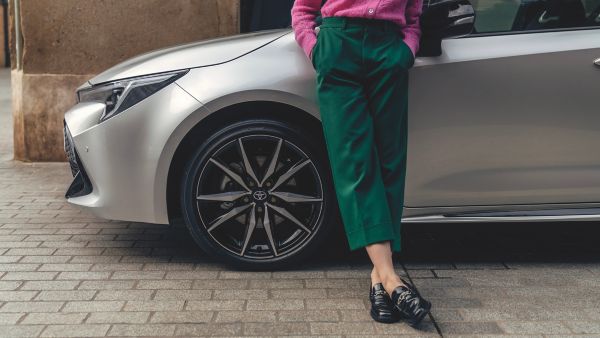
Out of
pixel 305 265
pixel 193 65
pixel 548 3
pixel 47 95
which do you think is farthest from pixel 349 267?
pixel 47 95

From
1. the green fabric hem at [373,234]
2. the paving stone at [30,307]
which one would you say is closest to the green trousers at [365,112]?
the green fabric hem at [373,234]

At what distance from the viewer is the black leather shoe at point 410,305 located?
11.3ft

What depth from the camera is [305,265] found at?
4387 mm

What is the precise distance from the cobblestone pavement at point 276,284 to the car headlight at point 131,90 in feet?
2.64

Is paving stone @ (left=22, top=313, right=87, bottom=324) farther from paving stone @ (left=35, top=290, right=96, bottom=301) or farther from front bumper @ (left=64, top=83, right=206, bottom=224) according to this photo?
front bumper @ (left=64, top=83, right=206, bottom=224)

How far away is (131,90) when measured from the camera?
13.7 ft

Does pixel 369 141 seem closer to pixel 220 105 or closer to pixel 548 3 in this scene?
pixel 220 105

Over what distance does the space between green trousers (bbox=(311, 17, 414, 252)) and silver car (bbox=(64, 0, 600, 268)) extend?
0.36 m

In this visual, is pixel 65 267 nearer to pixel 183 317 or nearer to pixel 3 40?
pixel 183 317

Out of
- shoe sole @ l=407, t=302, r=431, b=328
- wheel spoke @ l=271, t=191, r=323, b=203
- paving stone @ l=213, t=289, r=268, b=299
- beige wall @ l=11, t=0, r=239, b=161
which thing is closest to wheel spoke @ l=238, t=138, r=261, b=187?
wheel spoke @ l=271, t=191, r=323, b=203

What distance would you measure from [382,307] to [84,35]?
4.51 m

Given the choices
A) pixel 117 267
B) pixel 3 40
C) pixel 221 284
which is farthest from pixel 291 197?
pixel 3 40

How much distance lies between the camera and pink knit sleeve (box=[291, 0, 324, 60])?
3.79 metres

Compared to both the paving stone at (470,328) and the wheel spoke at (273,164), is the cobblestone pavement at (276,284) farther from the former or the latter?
the wheel spoke at (273,164)
